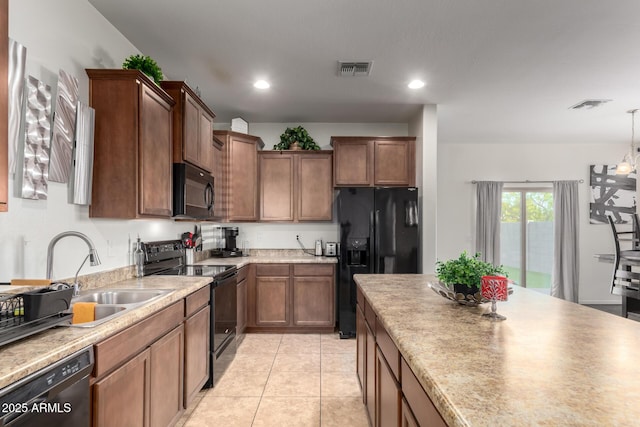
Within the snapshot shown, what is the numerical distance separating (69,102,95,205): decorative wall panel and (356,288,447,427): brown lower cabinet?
1873 mm

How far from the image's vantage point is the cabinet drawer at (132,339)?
1.34m

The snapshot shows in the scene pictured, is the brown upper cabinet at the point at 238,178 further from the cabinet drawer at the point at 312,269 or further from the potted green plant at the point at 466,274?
the potted green plant at the point at 466,274

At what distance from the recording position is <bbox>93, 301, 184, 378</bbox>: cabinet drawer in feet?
4.41

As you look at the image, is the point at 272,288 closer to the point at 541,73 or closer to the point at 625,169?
the point at 541,73

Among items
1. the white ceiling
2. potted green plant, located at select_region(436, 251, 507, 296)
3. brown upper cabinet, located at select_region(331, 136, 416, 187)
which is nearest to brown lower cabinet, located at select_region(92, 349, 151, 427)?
potted green plant, located at select_region(436, 251, 507, 296)

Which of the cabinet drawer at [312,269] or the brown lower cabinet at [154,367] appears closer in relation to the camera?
the brown lower cabinet at [154,367]

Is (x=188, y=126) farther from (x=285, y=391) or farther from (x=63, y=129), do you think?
(x=285, y=391)

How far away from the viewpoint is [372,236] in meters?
4.02

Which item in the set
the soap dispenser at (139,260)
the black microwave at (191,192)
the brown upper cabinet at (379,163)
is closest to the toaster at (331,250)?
the brown upper cabinet at (379,163)

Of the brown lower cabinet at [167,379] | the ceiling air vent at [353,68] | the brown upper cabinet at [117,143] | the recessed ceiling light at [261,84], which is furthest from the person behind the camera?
the recessed ceiling light at [261,84]

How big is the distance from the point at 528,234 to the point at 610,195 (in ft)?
4.96

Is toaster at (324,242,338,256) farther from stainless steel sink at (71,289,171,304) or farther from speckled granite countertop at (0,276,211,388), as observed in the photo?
speckled granite countertop at (0,276,211,388)

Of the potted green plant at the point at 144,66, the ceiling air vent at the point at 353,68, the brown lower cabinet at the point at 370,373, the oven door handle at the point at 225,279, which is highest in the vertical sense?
the ceiling air vent at the point at 353,68

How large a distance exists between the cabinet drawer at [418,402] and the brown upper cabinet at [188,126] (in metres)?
2.26
